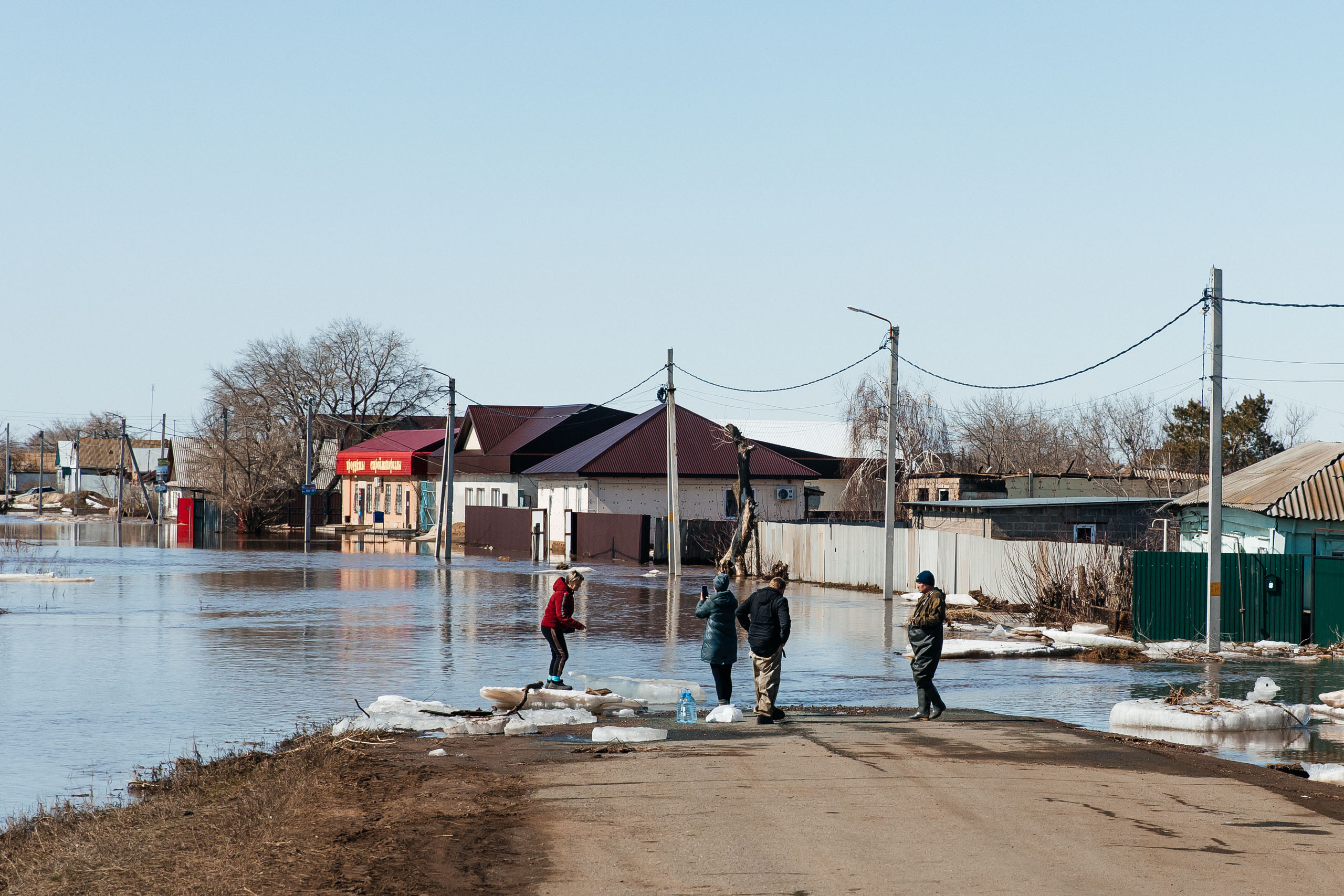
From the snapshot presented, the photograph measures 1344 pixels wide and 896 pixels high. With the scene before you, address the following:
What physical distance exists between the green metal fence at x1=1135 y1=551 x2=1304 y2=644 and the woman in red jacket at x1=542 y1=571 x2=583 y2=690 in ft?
37.0

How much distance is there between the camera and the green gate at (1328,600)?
2120 centimetres

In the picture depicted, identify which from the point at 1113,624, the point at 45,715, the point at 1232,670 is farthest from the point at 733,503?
the point at 45,715

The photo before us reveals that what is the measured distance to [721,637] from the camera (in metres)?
13.4

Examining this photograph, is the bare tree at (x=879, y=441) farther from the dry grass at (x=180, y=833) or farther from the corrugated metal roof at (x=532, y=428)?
the dry grass at (x=180, y=833)

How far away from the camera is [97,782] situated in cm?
1052

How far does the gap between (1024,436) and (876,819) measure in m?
87.4

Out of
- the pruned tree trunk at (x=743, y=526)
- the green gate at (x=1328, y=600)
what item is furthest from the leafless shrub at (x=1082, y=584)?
the pruned tree trunk at (x=743, y=526)

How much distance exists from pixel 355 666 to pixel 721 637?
668 cm

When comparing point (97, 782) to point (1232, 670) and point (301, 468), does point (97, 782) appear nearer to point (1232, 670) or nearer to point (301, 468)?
point (1232, 670)

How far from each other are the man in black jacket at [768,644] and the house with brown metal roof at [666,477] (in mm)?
39589

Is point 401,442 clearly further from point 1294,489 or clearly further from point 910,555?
point 1294,489

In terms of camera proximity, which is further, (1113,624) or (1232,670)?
(1113,624)

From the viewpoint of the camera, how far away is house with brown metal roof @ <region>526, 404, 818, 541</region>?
53438 mm

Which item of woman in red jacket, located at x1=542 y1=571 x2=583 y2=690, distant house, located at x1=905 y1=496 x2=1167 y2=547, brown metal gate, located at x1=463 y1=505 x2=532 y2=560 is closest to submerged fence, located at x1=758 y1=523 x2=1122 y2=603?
distant house, located at x1=905 y1=496 x2=1167 y2=547
